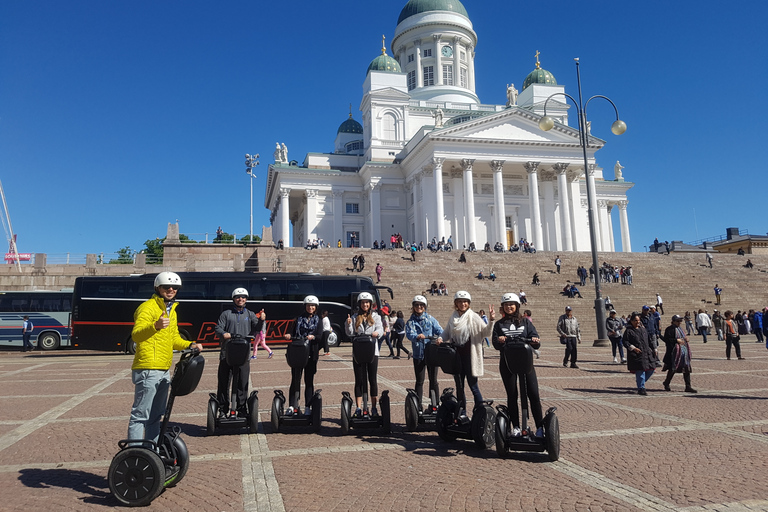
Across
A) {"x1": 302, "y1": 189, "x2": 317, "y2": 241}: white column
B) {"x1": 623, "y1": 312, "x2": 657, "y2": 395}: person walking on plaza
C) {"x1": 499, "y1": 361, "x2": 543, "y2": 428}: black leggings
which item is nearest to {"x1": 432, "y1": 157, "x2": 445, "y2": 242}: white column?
{"x1": 302, "y1": 189, "x2": 317, "y2": 241}: white column

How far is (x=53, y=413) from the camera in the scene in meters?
8.98

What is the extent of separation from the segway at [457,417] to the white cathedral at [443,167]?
42986mm

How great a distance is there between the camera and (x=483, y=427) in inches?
248

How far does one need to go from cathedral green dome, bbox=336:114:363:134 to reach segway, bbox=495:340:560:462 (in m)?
68.3

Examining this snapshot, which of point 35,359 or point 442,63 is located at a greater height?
point 442,63

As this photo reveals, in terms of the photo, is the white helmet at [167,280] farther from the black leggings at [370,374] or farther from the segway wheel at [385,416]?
the segway wheel at [385,416]

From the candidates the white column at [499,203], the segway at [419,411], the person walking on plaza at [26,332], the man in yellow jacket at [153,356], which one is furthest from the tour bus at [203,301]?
the white column at [499,203]

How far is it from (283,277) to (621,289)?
72.7ft

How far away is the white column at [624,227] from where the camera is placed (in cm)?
6424

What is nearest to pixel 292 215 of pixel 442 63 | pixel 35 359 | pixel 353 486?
pixel 442 63

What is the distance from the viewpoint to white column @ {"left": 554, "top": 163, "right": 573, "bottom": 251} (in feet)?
172

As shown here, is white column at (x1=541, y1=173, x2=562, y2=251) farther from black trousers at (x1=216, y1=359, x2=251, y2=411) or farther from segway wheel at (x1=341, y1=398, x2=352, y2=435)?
black trousers at (x1=216, y1=359, x2=251, y2=411)

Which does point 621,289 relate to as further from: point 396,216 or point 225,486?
point 225,486

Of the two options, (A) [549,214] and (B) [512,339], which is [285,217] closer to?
(A) [549,214]
